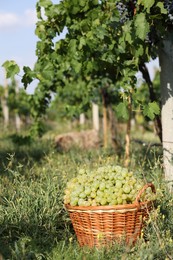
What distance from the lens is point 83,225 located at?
12.3 ft

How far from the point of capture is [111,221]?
3.62 metres

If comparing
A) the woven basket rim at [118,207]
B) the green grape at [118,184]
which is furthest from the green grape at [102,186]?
the woven basket rim at [118,207]

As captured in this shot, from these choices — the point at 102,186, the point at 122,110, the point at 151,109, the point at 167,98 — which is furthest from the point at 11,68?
the point at 167,98

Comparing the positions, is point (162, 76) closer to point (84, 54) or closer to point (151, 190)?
point (84, 54)

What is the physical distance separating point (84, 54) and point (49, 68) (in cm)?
46

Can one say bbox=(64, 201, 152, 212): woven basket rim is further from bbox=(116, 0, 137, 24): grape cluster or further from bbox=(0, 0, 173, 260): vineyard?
bbox=(116, 0, 137, 24): grape cluster

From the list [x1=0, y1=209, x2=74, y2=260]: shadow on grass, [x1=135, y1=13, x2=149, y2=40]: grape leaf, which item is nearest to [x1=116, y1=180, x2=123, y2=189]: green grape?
[x1=0, y1=209, x2=74, y2=260]: shadow on grass

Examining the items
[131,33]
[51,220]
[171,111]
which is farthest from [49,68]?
[51,220]

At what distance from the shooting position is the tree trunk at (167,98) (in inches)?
204

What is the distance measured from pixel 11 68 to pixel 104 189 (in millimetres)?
1710

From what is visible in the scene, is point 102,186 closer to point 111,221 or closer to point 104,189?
point 104,189

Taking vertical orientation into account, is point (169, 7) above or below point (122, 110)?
above

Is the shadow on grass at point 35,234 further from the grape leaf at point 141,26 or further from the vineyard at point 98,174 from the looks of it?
the grape leaf at point 141,26

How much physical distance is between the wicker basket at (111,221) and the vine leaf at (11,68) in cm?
161
